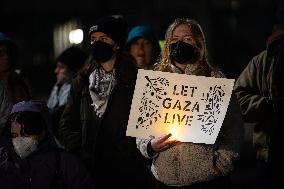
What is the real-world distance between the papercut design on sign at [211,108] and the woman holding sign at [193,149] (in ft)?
0.35

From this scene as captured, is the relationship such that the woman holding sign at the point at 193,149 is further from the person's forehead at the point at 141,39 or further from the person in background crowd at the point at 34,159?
the person's forehead at the point at 141,39

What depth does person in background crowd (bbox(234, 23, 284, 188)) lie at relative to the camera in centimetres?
531

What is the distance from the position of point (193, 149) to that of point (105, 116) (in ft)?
3.25

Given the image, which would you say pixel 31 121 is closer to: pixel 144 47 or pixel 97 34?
pixel 97 34

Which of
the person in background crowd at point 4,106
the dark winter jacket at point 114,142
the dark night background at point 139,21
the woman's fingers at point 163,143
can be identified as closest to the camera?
the woman's fingers at point 163,143

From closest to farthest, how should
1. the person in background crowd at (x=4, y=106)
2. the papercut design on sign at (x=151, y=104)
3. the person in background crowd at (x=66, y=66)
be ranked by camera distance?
the papercut design on sign at (x=151, y=104) < the person in background crowd at (x=4, y=106) < the person in background crowd at (x=66, y=66)

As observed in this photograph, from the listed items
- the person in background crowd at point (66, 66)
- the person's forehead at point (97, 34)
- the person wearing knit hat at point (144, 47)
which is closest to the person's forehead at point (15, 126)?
the person's forehead at point (97, 34)

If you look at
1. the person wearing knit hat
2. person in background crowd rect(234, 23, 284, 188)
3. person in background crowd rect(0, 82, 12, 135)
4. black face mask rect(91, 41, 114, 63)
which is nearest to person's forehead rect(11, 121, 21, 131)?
person in background crowd rect(0, 82, 12, 135)

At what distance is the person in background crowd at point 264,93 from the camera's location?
531cm

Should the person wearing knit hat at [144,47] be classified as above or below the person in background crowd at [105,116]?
above

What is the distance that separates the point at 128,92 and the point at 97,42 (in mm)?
526

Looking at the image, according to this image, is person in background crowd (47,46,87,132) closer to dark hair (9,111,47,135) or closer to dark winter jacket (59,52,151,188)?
dark winter jacket (59,52,151,188)

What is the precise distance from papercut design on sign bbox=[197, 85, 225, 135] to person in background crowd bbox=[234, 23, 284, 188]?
458 mm

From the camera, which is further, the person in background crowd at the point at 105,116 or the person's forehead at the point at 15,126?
the person in background crowd at the point at 105,116
